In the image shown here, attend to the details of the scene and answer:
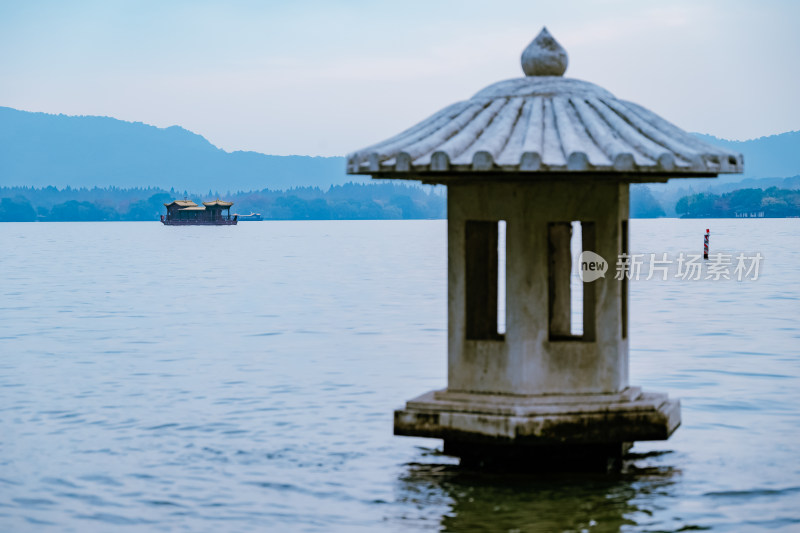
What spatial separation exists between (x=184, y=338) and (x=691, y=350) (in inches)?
410

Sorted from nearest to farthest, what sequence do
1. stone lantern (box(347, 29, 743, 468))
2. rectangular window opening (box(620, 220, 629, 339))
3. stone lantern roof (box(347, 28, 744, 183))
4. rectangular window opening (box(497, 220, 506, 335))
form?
stone lantern roof (box(347, 28, 744, 183)) < stone lantern (box(347, 29, 743, 468)) < rectangular window opening (box(620, 220, 629, 339)) < rectangular window opening (box(497, 220, 506, 335))

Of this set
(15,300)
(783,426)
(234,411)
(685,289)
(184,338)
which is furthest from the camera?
(685,289)

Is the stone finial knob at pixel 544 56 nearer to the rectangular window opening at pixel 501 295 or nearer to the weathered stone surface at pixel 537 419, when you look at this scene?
the rectangular window opening at pixel 501 295

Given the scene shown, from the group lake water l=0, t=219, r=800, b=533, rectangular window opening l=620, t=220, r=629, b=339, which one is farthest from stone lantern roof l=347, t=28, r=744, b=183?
lake water l=0, t=219, r=800, b=533

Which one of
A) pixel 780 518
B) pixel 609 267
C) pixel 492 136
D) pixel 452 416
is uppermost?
pixel 492 136

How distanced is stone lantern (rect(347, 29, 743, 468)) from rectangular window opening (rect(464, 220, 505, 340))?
0.11ft

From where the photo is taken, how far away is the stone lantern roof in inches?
364

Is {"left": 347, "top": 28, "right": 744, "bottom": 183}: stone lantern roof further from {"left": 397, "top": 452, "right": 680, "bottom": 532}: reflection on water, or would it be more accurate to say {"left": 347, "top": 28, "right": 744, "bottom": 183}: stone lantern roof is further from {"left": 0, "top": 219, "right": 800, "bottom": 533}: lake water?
{"left": 0, "top": 219, "right": 800, "bottom": 533}: lake water

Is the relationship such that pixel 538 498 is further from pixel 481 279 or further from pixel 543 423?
pixel 481 279

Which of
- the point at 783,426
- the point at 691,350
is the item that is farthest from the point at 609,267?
the point at 691,350

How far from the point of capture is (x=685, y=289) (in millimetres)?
42875

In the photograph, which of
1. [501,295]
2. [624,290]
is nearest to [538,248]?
[624,290]

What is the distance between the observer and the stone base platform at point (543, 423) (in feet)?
32.1

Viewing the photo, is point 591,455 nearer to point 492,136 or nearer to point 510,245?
point 510,245
